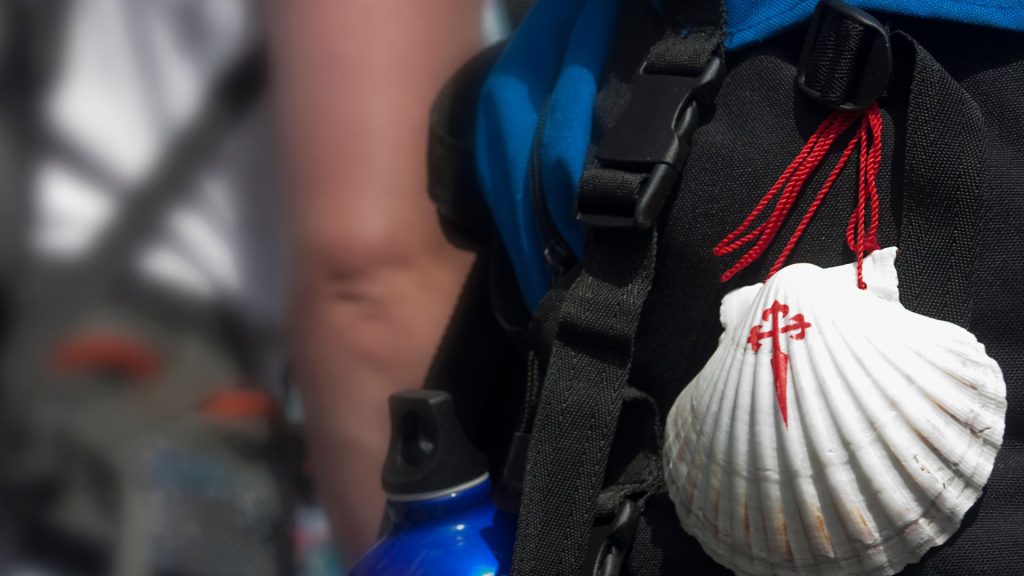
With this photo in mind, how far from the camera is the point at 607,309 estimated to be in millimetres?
440

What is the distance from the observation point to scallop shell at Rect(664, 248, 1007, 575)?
1.23ft

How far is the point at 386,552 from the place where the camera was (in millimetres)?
491

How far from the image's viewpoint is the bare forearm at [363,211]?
2.09ft

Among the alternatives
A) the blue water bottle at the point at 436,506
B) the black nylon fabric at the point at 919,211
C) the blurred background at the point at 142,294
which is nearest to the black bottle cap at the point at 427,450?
the blue water bottle at the point at 436,506

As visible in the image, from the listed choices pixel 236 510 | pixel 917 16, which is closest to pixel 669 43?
pixel 917 16

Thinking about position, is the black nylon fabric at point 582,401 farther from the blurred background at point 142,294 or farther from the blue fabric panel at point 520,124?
the blurred background at point 142,294

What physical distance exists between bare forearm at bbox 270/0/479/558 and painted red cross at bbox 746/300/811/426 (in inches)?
11.6

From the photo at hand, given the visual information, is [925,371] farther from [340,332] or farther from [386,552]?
[340,332]

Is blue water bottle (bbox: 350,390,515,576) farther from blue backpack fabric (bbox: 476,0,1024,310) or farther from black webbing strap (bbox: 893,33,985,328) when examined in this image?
black webbing strap (bbox: 893,33,985,328)

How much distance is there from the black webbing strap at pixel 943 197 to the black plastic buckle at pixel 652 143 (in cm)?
10

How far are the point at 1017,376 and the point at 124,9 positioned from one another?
1.94 feet

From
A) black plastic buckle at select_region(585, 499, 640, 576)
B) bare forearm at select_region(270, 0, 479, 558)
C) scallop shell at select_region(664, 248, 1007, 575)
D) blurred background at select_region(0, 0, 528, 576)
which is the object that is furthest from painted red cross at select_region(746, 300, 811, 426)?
blurred background at select_region(0, 0, 528, 576)

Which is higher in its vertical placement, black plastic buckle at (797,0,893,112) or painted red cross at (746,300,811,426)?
black plastic buckle at (797,0,893,112)

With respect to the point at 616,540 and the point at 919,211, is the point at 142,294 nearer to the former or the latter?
the point at 616,540
